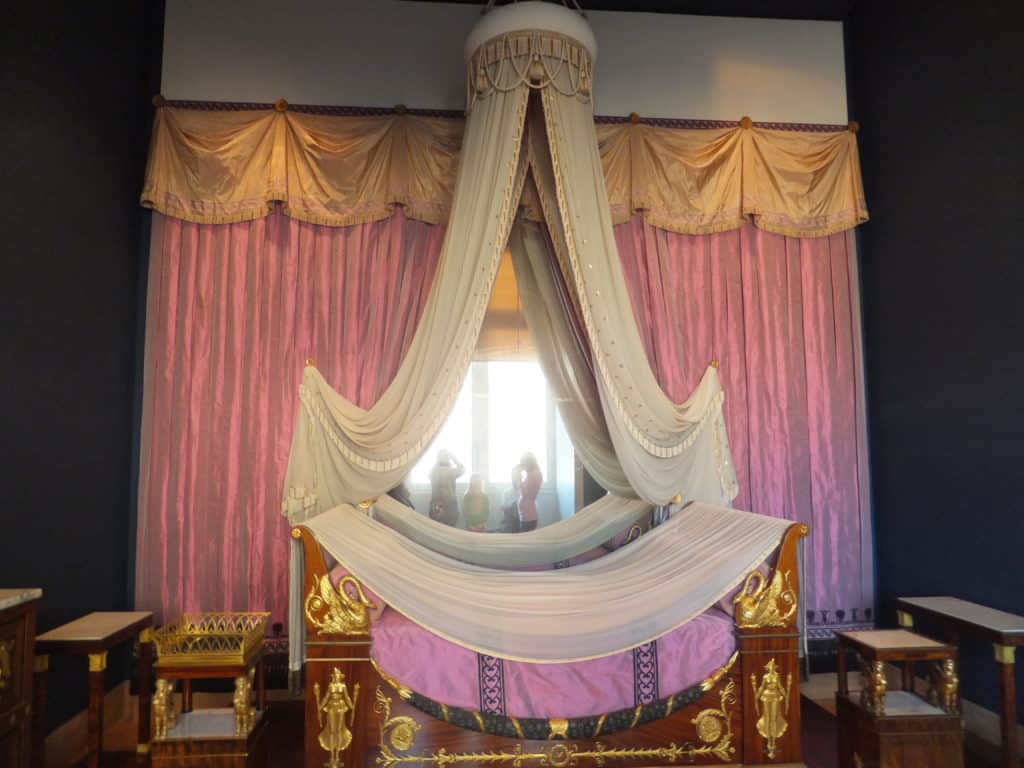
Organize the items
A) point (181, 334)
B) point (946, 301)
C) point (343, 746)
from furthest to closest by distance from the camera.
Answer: point (181, 334) → point (946, 301) → point (343, 746)

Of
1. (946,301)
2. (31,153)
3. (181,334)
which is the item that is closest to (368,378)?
(181,334)

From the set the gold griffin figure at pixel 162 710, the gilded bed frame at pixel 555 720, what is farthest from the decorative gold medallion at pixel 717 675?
the gold griffin figure at pixel 162 710

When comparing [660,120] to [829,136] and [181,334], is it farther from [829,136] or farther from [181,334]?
[181,334]

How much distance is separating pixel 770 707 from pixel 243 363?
111 inches

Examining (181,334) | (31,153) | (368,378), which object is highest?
(31,153)

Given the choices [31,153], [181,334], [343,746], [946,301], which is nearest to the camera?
[343,746]

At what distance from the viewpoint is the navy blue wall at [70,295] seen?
272cm

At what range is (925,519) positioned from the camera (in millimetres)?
3592

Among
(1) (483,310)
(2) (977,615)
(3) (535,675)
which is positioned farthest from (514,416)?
(2) (977,615)

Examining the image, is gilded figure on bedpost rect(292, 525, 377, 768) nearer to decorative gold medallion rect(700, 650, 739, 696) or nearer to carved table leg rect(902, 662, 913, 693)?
decorative gold medallion rect(700, 650, 739, 696)

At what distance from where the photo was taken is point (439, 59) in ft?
13.0

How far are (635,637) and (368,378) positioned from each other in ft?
6.11

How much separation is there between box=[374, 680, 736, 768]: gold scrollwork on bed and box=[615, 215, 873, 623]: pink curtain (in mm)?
1507

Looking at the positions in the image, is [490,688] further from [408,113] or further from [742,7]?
[742,7]
